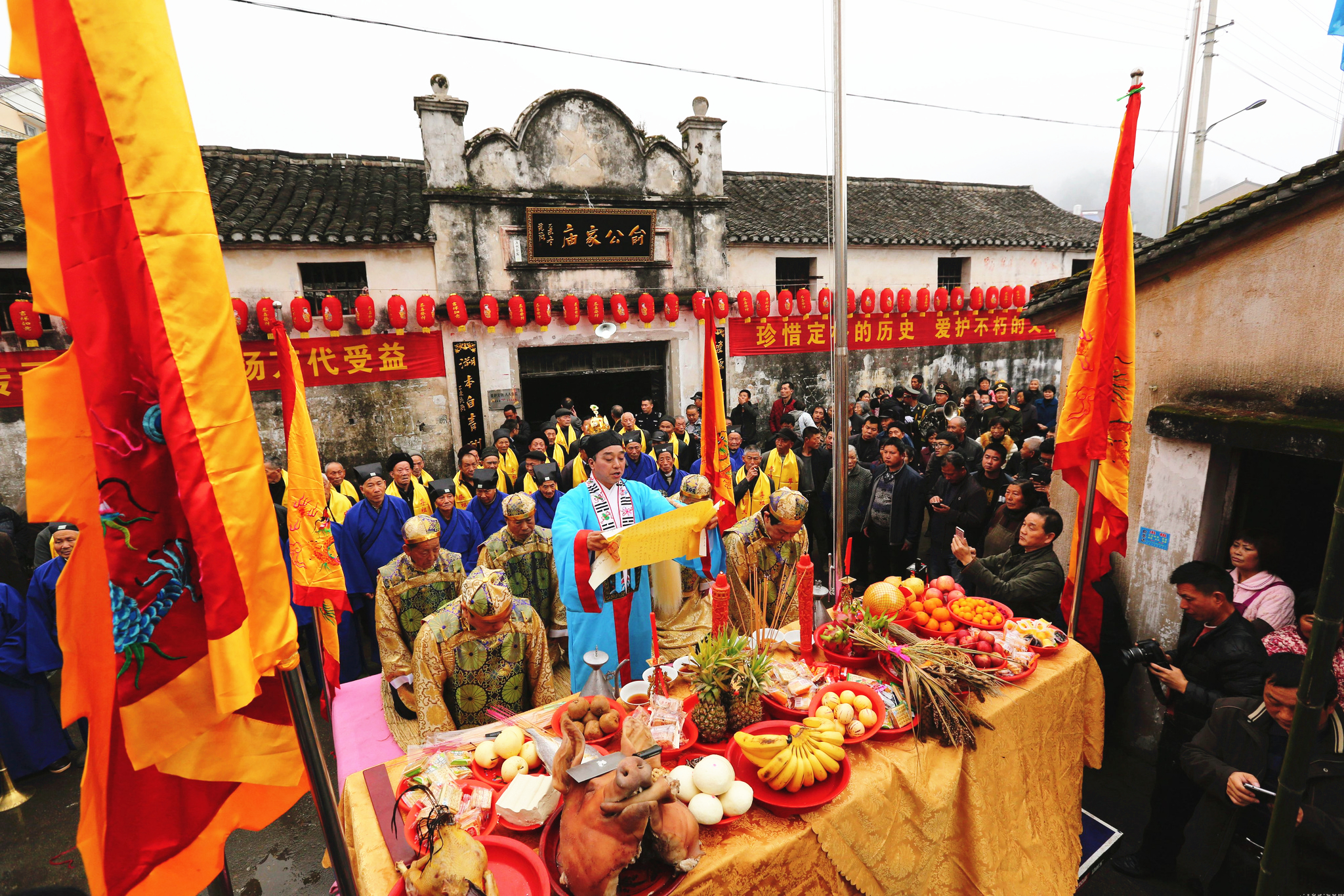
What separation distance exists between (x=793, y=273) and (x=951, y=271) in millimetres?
5441

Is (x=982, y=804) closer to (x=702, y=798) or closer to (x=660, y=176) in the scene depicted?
(x=702, y=798)

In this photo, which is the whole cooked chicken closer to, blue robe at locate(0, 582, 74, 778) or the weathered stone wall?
blue robe at locate(0, 582, 74, 778)

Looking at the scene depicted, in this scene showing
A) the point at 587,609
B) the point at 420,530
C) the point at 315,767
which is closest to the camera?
the point at 315,767

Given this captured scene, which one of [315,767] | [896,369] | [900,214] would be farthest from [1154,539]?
[900,214]

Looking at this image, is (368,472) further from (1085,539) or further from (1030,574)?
(1085,539)

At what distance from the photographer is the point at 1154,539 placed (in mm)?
4781

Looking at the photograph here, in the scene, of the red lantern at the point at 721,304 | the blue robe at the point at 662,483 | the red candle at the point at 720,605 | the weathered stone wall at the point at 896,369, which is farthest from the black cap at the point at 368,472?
the weathered stone wall at the point at 896,369

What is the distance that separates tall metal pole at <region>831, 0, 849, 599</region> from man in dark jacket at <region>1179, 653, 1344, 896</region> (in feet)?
6.62

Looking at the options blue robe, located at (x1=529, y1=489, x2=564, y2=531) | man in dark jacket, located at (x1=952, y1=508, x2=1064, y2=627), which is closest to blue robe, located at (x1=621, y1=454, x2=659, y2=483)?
blue robe, located at (x1=529, y1=489, x2=564, y2=531)

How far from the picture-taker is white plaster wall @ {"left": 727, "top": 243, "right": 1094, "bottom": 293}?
15.7 meters

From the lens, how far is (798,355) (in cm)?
1630

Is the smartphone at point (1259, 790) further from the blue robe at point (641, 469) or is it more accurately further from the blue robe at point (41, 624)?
the blue robe at point (41, 624)

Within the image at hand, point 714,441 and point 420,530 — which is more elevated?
point 714,441

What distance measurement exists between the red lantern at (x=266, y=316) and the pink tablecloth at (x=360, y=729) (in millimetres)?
8801
